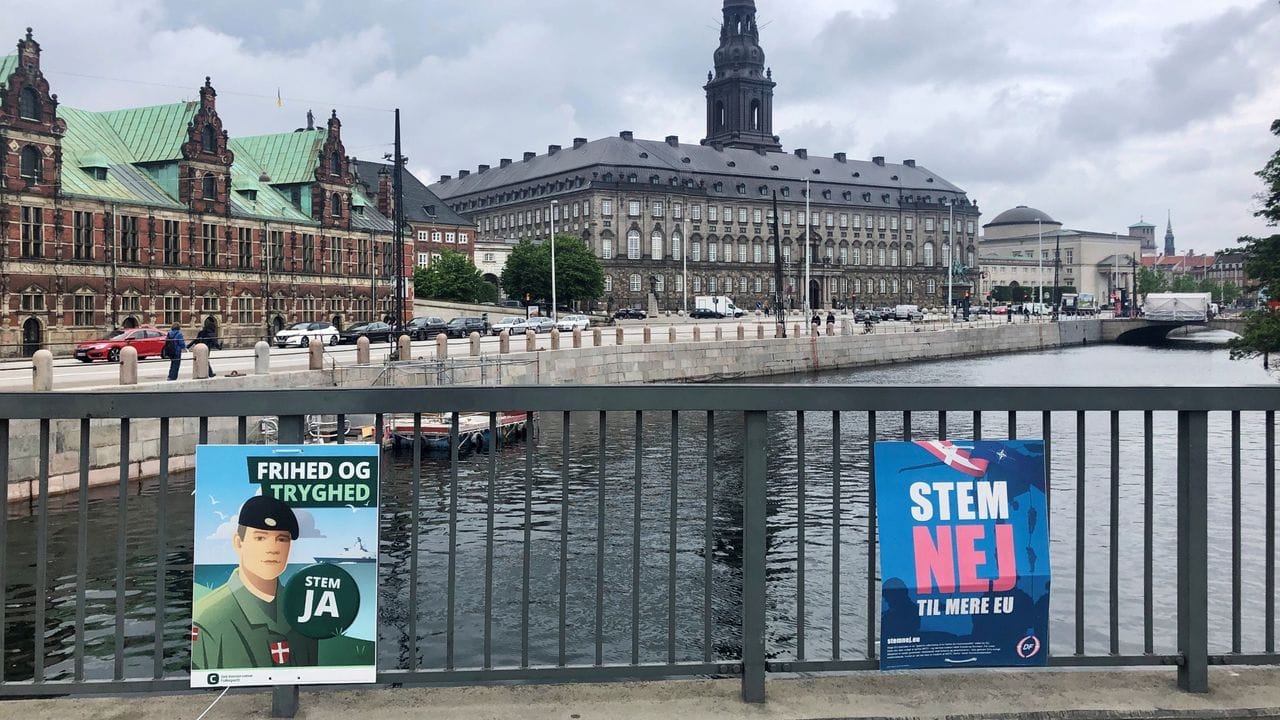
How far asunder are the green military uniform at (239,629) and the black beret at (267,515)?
0.21 meters

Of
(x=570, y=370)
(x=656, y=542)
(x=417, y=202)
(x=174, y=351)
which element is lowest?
(x=656, y=542)

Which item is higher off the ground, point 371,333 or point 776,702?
point 371,333

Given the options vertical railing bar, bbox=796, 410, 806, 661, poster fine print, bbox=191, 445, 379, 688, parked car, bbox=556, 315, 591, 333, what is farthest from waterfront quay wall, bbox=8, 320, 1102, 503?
parked car, bbox=556, 315, 591, 333

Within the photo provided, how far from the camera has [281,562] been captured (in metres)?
4.32

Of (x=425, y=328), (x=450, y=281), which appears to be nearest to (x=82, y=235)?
(x=425, y=328)

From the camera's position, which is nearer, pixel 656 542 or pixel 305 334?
pixel 656 542

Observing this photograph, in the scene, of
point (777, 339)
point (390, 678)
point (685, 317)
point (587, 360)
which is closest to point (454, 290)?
point (685, 317)

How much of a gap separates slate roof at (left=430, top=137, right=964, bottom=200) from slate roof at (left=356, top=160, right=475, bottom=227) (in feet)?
87.3

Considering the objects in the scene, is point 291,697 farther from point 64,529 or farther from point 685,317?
point 685,317

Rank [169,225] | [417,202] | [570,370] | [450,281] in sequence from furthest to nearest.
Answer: [417,202]
[450,281]
[169,225]
[570,370]

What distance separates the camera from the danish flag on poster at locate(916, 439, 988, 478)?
181 inches

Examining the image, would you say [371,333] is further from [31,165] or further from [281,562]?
[281,562]

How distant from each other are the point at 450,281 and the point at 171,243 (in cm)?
4661

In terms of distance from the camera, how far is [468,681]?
461 centimetres
